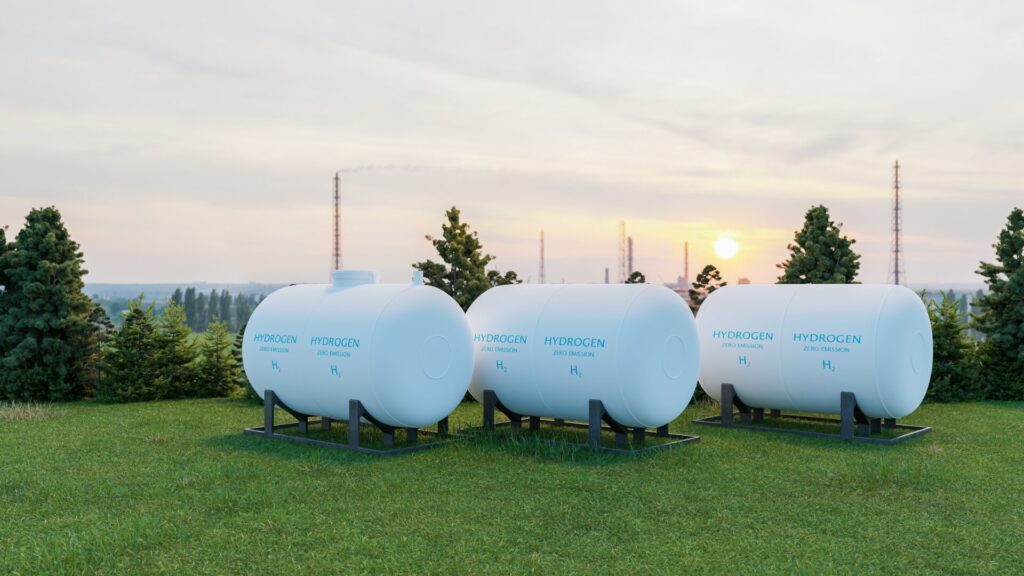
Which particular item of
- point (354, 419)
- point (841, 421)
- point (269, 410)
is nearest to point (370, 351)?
point (354, 419)

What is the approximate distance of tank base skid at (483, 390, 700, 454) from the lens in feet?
42.1

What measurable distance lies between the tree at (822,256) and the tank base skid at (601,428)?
7.87m

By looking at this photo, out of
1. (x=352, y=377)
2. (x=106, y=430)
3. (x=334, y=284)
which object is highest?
(x=334, y=284)

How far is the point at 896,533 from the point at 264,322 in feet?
32.6

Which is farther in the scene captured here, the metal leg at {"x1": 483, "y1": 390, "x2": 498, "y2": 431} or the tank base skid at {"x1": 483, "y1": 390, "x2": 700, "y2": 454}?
the metal leg at {"x1": 483, "y1": 390, "x2": 498, "y2": 431}

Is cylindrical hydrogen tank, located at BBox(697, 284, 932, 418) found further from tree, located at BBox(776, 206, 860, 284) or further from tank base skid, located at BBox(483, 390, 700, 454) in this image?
tree, located at BBox(776, 206, 860, 284)

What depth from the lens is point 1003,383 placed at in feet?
66.0

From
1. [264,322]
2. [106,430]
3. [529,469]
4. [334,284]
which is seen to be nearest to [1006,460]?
[529,469]

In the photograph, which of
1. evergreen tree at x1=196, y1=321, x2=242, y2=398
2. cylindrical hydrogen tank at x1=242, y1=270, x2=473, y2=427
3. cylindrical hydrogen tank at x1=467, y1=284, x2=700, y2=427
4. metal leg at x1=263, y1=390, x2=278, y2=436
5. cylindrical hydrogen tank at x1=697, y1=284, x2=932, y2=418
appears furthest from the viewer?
evergreen tree at x1=196, y1=321, x2=242, y2=398

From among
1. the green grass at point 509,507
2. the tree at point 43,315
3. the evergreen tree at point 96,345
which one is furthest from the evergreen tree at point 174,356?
the green grass at point 509,507

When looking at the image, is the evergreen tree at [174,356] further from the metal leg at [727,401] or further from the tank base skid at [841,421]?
the metal leg at [727,401]

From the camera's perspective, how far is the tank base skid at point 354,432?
1280cm

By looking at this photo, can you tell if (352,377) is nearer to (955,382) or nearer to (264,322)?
(264,322)

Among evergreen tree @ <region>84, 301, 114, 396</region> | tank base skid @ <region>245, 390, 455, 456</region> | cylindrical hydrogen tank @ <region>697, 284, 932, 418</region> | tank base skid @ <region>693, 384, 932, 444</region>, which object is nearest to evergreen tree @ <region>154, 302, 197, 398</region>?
evergreen tree @ <region>84, 301, 114, 396</region>
